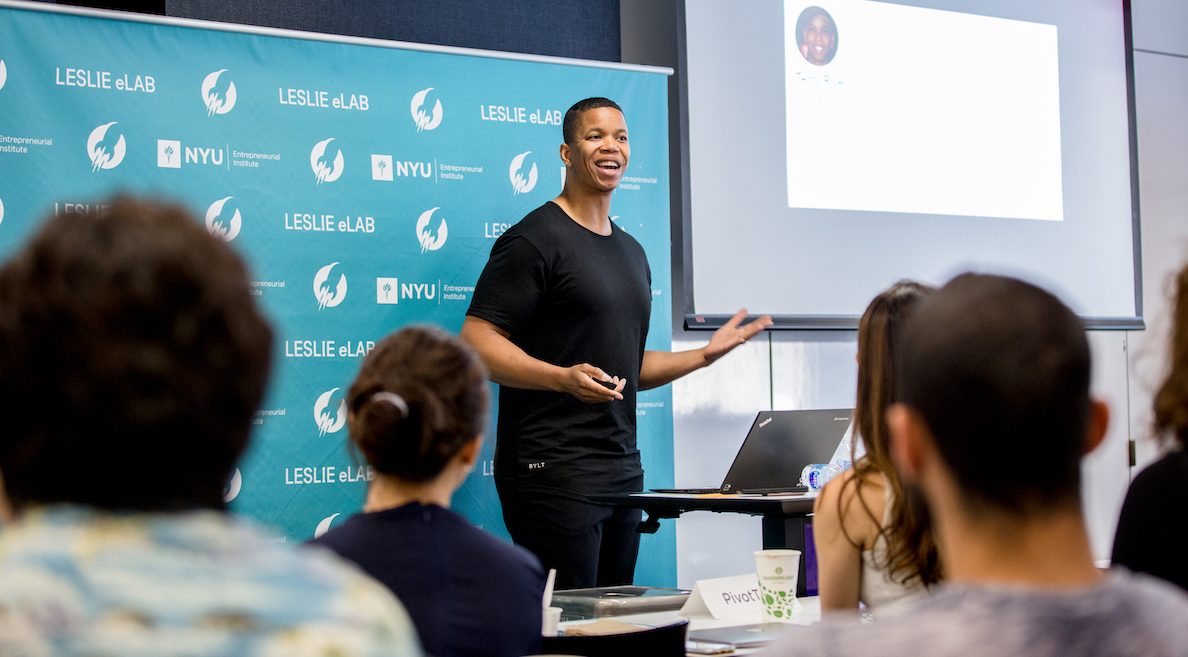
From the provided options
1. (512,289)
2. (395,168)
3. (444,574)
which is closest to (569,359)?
(512,289)

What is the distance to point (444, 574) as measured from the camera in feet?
5.38

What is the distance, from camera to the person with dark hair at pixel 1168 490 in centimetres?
134

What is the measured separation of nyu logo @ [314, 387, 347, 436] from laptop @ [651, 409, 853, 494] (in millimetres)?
1123

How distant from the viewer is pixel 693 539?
4.69 metres

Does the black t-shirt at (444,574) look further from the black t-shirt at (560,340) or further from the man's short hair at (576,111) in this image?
the man's short hair at (576,111)

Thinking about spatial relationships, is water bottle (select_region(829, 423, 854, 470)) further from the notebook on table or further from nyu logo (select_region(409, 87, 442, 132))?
nyu logo (select_region(409, 87, 442, 132))

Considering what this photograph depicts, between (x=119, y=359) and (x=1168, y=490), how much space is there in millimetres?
1096

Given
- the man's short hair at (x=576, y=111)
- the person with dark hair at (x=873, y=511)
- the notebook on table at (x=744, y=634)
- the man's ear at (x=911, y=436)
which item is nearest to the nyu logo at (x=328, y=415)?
the man's short hair at (x=576, y=111)

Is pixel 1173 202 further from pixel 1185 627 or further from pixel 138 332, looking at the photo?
pixel 138 332

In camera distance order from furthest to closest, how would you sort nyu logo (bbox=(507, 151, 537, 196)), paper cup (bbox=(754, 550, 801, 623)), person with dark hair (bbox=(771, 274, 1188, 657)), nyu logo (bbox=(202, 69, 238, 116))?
nyu logo (bbox=(507, 151, 537, 196)) → nyu logo (bbox=(202, 69, 238, 116)) → paper cup (bbox=(754, 550, 801, 623)) → person with dark hair (bbox=(771, 274, 1188, 657))

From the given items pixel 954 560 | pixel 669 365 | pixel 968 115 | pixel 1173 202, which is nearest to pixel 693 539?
pixel 669 365

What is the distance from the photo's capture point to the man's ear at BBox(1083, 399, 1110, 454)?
96 cm

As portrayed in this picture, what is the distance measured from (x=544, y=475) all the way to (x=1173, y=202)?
13.1ft

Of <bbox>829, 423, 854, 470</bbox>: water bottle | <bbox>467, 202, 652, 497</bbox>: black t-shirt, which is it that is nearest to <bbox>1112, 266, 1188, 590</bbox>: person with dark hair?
<bbox>829, 423, 854, 470</bbox>: water bottle
